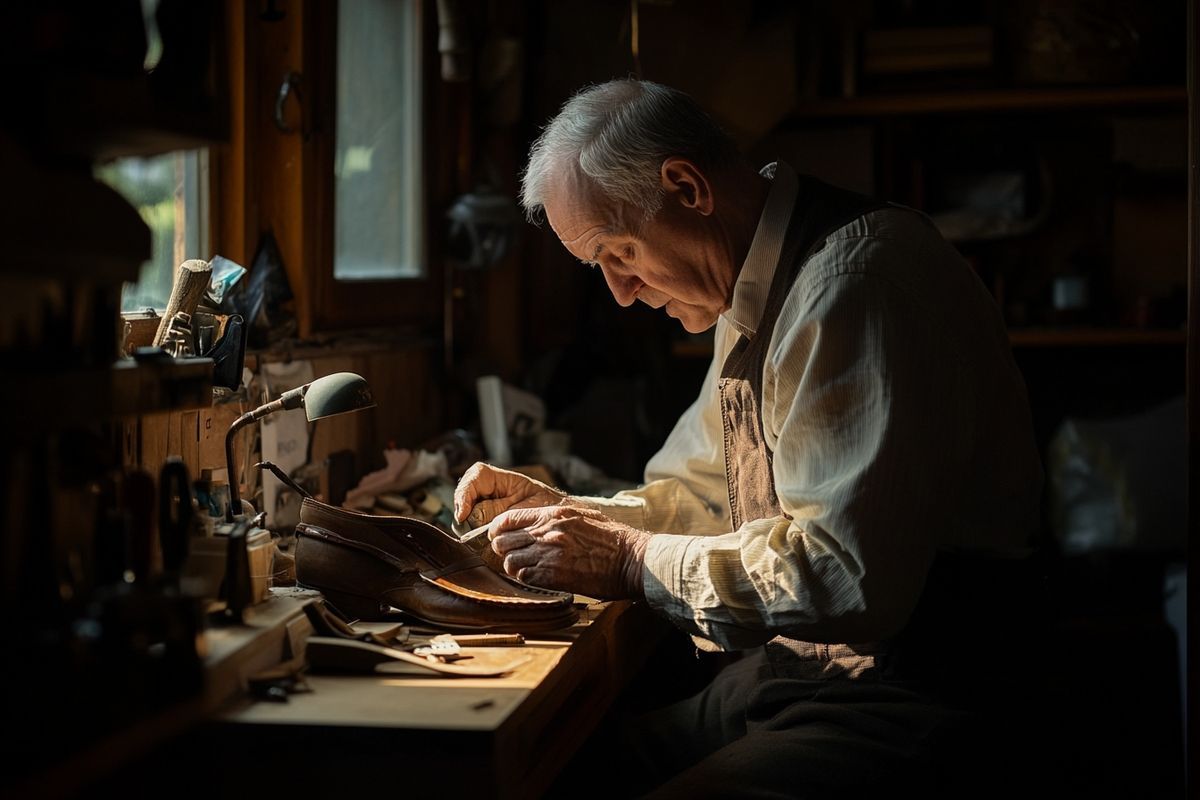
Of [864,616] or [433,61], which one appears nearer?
[864,616]

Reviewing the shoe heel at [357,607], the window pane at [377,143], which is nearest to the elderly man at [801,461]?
the shoe heel at [357,607]

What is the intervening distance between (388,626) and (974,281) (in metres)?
1.06

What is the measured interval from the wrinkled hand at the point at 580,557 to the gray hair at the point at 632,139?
0.54 metres

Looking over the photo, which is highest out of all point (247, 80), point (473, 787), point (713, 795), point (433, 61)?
point (433, 61)

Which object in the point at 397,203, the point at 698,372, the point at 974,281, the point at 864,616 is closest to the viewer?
the point at 864,616

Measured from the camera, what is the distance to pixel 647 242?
218 centimetres

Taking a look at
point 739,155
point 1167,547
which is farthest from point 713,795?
point 1167,547

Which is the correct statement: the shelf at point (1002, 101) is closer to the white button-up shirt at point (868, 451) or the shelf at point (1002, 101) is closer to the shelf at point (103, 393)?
the white button-up shirt at point (868, 451)

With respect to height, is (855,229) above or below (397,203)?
below

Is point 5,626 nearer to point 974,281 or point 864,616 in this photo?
point 864,616

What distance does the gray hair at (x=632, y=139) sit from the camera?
210 centimetres

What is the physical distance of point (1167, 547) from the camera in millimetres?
4148

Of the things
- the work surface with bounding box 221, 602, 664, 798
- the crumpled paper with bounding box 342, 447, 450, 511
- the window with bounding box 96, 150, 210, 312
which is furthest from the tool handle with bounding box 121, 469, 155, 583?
the crumpled paper with bounding box 342, 447, 450, 511

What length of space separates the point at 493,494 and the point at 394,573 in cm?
41
